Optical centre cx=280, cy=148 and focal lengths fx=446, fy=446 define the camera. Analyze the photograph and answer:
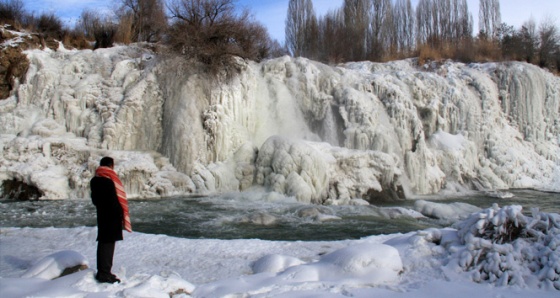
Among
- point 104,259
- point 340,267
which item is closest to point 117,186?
point 104,259

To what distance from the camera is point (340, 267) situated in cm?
491

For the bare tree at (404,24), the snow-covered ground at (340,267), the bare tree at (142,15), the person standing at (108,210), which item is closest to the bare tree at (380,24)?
the bare tree at (404,24)

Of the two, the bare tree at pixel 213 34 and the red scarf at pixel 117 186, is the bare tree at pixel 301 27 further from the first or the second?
the red scarf at pixel 117 186

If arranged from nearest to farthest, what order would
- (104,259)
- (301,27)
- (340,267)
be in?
(104,259)
(340,267)
(301,27)

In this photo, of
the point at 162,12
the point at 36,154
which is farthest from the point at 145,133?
the point at 162,12

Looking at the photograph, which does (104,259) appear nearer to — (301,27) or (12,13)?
(12,13)

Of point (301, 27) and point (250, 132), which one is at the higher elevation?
point (301, 27)

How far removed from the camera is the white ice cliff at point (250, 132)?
13594mm

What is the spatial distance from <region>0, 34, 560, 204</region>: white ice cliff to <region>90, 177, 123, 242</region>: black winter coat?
345 inches

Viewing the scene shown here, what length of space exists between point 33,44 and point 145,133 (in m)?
6.85

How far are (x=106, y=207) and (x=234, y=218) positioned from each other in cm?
541

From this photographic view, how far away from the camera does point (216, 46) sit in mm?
16719

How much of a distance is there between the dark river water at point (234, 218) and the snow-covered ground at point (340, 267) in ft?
7.44

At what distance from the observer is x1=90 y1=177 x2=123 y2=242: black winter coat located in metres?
4.44
